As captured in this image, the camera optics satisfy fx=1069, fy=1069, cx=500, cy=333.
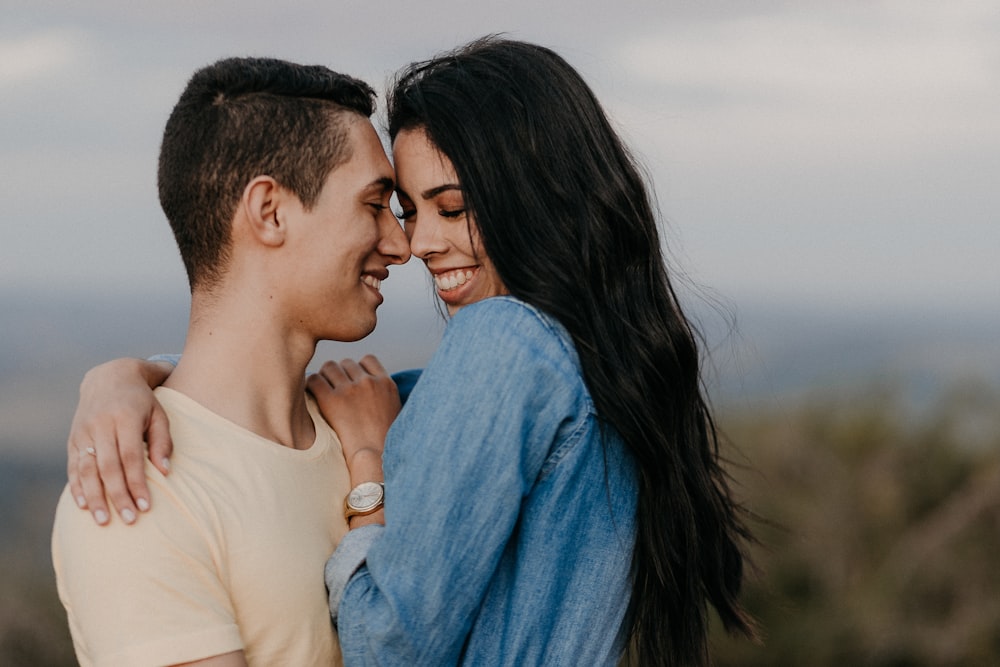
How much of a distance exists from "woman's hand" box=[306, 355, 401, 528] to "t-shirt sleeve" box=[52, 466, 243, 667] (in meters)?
0.46

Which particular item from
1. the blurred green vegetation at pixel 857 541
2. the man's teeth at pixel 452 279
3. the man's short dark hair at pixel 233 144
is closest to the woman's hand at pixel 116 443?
the man's short dark hair at pixel 233 144

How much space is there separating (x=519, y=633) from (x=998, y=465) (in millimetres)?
5076

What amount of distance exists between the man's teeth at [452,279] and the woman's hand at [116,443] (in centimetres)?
64

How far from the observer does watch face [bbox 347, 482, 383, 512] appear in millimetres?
2090

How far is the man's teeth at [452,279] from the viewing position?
2.29m

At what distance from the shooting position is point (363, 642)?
1879 millimetres

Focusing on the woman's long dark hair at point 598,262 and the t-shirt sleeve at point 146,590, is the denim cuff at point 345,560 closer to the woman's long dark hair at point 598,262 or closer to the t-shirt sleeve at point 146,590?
the t-shirt sleeve at point 146,590

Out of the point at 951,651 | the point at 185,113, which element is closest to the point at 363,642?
the point at 185,113

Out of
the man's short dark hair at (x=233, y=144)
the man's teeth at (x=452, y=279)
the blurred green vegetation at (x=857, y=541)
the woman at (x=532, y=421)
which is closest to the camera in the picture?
the woman at (x=532, y=421)

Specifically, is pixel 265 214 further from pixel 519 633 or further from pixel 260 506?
pixel 519 633

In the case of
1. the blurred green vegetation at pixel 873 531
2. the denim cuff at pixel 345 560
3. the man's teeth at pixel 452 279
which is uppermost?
the man's teeth at pixel 452 279

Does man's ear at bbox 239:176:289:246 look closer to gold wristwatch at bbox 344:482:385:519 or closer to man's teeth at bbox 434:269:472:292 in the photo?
man's teeth at bbox 434:269:472:292

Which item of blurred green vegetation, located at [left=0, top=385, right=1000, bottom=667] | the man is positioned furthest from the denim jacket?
blurred green vegetation, located at [left=0, top=385, right=1000, bottom=667]

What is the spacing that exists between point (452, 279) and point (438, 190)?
0.71 ft
